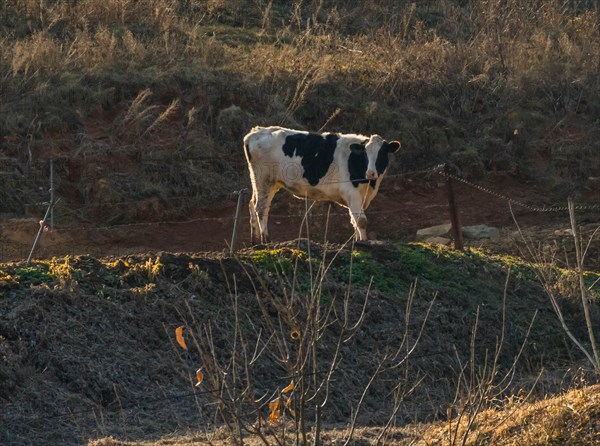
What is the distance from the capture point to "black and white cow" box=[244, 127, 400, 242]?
1961 cm

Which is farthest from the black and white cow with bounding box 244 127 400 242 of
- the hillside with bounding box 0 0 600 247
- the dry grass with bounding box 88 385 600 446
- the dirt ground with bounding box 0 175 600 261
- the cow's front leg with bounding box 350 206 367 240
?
the dry grass with bounding box 88 385 600 446

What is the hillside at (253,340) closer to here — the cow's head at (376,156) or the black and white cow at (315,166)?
the cow's head at (376,156)

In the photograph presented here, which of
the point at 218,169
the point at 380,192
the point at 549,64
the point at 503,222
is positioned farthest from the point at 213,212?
the point at 549,64

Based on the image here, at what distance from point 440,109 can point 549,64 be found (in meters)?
3.07

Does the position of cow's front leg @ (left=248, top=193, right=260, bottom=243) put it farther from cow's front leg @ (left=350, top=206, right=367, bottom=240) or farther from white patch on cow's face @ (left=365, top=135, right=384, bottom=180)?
white patch on cow's face @ (left=365, top=135, right=384, bottom=180)

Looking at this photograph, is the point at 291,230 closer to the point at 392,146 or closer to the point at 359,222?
the point at 392,146

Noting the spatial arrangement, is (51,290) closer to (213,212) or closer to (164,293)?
(164,293)

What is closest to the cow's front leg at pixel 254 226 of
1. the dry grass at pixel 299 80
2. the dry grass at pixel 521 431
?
the dry grass at pixel 299 80

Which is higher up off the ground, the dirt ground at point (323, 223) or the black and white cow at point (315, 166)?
the black and white cow at point (315, 166)

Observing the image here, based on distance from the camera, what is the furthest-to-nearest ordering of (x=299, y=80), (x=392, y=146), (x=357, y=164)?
(x=299, y=80)
(x=392, y=146)
(x=357, y=164)

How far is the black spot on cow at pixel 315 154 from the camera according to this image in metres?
19.8

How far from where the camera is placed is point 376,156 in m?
19.5

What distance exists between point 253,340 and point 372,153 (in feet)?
19.8

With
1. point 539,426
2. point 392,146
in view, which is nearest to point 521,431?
point 539,426
